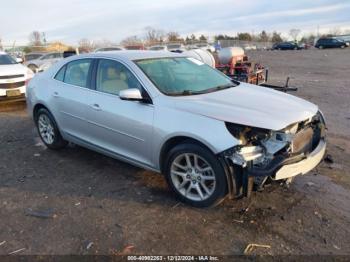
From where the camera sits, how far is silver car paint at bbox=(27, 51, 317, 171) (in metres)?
3.73

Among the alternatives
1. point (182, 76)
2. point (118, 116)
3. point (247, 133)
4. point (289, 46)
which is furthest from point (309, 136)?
point (289, 46)

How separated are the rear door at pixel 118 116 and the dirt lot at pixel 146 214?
0.51m

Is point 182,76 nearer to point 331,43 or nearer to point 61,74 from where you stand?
point 61,74

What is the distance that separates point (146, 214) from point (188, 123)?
1.10 m

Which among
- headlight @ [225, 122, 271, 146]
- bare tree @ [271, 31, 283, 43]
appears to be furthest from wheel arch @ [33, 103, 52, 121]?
bare tree @ [271, 31, 283, 43]

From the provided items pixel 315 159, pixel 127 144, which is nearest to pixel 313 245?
pixel 315 159

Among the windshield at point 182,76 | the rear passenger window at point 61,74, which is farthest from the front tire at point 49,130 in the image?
the windshield at point 182,76

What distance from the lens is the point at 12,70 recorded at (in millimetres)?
10781

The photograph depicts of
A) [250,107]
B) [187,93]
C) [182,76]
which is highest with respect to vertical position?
[182,76]

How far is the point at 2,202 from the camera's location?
4.40 metres

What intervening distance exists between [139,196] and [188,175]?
0.72 meters

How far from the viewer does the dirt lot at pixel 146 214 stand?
3.40 m

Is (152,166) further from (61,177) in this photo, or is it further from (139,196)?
(61,177)

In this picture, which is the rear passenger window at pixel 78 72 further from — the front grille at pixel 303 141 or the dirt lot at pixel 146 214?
the front grille at pixel 303 141
